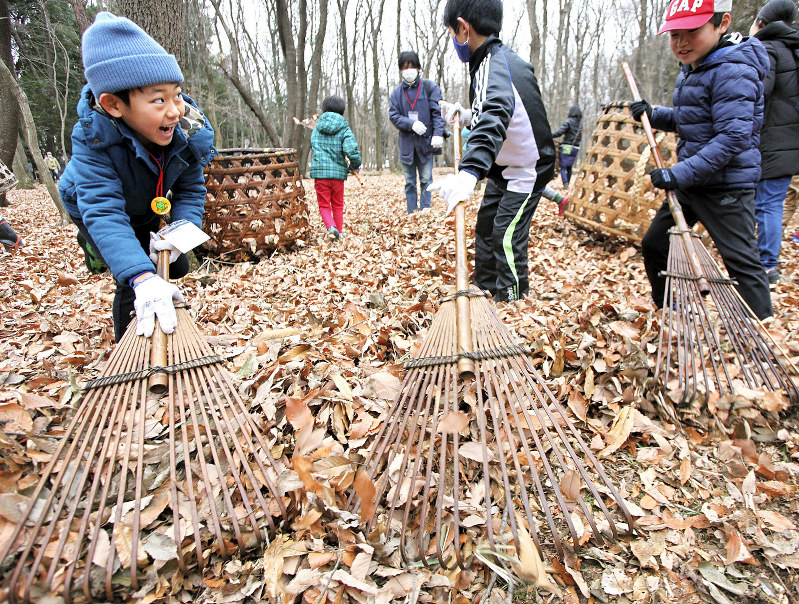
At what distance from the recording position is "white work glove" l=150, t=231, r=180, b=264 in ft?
6.87

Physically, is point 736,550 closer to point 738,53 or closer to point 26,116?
point 738,53

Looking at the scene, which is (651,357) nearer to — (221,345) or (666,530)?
(666,530)

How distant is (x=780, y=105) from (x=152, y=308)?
3.92 meters

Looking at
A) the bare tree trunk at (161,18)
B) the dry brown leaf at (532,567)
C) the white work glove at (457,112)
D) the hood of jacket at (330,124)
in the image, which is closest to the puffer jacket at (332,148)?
the hood of jacket at (330,124)

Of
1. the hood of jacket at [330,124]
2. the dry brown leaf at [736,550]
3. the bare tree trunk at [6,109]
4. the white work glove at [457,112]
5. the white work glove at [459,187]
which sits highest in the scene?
the bare tree trunk at [6,109]

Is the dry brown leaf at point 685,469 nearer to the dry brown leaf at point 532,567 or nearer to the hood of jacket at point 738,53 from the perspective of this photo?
the dry brown leaf at point 532,567

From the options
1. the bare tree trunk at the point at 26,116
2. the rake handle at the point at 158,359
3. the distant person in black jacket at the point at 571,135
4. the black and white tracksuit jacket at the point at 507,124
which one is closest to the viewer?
the rake handle at the point at 158,359

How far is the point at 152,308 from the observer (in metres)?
1.78

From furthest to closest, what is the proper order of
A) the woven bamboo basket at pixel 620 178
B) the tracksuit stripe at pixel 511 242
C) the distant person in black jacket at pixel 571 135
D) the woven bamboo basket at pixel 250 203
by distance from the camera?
1. the distant person in black jacket at pixel 571 135
2. the woven bamboo basket at pixel 250 203
3. the woven bamboo basket at pixel 620 178
4. the tracksuit stripe at pixel 511 242

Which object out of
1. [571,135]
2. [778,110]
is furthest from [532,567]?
[571,135]

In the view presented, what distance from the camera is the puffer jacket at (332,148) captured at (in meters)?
5.23

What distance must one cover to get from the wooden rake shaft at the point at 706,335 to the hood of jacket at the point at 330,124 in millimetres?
3882

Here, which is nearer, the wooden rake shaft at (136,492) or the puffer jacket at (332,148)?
the wooden rake shaft at (136,492)

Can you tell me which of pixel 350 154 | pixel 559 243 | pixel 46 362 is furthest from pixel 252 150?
pixel 559 243
